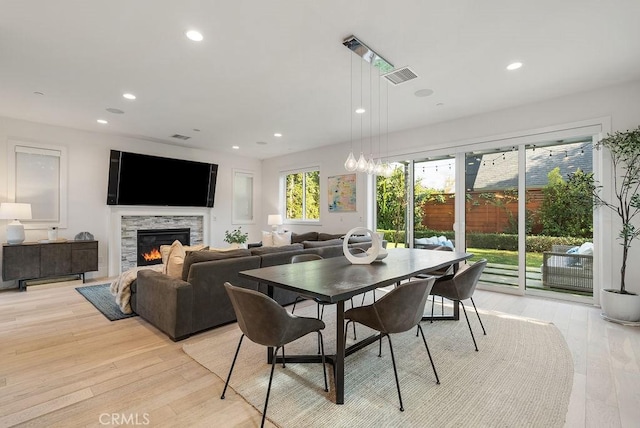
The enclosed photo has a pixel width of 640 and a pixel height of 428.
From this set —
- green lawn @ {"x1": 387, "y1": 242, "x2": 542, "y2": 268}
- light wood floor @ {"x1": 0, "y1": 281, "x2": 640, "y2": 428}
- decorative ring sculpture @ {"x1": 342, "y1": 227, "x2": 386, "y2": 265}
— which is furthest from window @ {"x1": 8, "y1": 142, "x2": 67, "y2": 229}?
green lawn @ {"x1": 387, "y1": 242, "x2": 542, "y2": 268}

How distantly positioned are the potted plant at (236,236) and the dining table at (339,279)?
4840 mm

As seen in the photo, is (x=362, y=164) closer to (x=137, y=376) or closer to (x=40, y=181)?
(x=137, y=376)

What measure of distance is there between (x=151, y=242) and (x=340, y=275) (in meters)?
5.74

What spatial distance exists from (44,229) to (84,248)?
0.81 metres

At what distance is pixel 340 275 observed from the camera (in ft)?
7.36

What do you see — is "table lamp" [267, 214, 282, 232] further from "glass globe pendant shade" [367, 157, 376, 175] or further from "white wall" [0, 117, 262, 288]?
"glass globe pendant shade" [367, 157, 376, 175]

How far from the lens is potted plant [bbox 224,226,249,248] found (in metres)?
7.33

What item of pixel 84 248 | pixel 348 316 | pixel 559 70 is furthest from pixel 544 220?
pixel 84 248

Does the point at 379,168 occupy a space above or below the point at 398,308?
above

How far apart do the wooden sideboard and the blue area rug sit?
0.46m

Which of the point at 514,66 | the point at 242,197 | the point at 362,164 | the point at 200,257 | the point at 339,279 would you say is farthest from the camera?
the point at 242,197

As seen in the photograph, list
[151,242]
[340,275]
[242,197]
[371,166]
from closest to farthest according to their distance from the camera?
[340,275], [371,166], [151,242], [242,197]

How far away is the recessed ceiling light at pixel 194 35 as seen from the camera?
8.63ft

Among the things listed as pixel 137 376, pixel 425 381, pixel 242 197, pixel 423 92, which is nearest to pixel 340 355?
pixel 425 381
